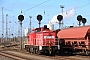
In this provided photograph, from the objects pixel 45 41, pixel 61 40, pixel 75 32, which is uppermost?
pixel 75 32

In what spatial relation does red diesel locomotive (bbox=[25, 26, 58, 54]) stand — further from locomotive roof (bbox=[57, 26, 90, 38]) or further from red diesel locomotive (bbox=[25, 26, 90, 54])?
locomotive roof (bbox=[57, 26, 90, 38])

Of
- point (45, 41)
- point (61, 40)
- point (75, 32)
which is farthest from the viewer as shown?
point (61, 40)

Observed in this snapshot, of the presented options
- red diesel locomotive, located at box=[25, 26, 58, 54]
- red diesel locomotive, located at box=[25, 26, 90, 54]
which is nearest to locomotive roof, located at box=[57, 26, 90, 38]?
red diesel locomotive, located at box=[25, 26, 90, 54]

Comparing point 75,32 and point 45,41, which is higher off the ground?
point 75,32

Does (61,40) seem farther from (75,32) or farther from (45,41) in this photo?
(75,32)

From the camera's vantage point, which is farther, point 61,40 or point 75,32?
point 61,40

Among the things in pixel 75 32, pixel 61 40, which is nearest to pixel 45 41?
pixel 61 40

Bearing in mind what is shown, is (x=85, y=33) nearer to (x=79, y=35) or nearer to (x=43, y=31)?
(x=79, y=35)

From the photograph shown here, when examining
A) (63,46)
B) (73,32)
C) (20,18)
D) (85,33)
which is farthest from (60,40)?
(20,18)

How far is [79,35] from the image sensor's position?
23469 millimetres

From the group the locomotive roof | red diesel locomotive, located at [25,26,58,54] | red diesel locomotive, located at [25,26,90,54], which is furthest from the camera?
red diesel locomotive, located at [25,26,58,54]

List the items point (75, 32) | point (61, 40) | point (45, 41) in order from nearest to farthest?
point (75, 32) < point (45, 41) < point (61, 40)

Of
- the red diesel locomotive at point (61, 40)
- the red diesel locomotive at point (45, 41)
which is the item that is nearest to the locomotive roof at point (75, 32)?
the red diesel locomotive at point (61, 40)

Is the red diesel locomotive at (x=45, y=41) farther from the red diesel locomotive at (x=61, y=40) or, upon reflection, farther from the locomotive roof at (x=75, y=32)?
the locomotive roof at (x=75, y=32)
